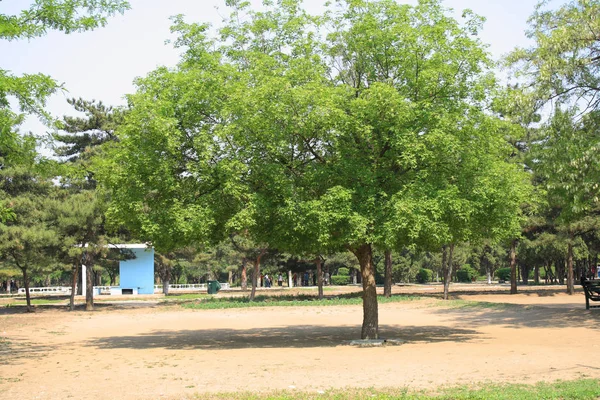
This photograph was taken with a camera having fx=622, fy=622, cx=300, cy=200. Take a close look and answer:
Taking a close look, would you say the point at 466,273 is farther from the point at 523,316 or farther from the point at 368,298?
the point at 368,298

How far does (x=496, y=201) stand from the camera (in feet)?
51.4

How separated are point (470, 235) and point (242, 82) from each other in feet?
24.9

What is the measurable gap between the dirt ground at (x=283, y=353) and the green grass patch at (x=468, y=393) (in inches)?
20.8

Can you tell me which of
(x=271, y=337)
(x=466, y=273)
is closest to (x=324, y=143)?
(x=271, y=337)

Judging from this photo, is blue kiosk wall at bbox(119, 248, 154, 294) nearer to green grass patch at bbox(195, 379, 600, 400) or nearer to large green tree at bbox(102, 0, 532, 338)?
large green tree at bbox(102, 0, 532, 338)

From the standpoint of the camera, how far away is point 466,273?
256 ft

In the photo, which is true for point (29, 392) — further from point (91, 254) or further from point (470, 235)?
point (91, 254)

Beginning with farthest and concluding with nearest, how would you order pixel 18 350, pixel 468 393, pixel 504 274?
pixel 504 274 < pixel 18 350 < pixel 468 393

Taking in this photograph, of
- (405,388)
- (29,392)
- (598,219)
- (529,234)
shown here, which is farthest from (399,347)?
(529,234)

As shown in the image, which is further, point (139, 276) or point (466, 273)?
point (466, 273)

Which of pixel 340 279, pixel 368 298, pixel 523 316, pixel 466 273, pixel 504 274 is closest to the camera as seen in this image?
pixel 368 298

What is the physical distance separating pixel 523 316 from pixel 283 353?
44.1ft

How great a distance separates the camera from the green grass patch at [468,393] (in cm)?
844

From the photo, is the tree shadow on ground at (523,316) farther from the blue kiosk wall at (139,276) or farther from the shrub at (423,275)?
the shrub at (423,275)
